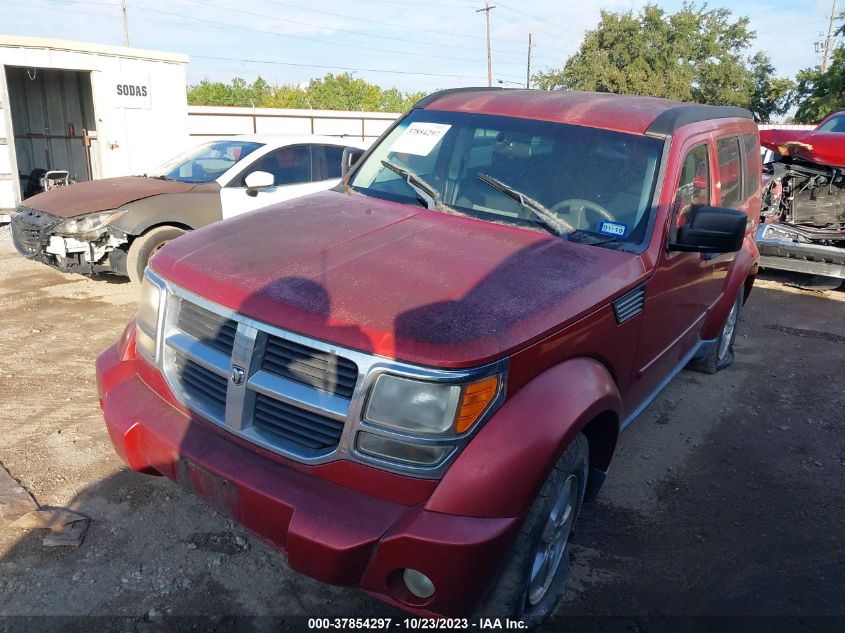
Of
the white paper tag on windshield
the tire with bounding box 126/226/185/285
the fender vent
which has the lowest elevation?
the tire with bounding box 126/226/185/285

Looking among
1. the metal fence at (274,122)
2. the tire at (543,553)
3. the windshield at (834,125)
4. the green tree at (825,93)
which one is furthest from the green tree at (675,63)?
the tire at (543,553)

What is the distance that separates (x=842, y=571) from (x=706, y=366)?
250cm

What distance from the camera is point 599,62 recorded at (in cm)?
4350

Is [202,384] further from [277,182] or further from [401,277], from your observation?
[277,182]

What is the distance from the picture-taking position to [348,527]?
2150 mm

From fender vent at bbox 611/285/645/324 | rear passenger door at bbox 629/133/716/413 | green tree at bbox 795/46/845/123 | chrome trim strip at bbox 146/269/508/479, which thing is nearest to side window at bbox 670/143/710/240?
rear passenger door at bbox 629/133/716/413

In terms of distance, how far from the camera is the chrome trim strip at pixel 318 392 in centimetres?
218

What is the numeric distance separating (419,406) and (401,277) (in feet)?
2.00

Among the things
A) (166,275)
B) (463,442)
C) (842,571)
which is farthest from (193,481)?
(842,571)

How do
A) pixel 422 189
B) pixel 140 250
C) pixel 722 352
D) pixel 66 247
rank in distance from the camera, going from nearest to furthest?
pixel 422 189 → pixel 722 352 → pixel 66 247 → pixel 140 250

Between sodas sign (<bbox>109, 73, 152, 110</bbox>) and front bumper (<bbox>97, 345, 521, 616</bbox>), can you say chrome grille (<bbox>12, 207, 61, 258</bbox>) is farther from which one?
sodas sign (<bbox>109, 73, 152, 110</bbox>)

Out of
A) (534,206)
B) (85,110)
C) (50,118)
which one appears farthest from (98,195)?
(85,110)

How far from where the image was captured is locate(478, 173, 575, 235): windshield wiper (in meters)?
3.24

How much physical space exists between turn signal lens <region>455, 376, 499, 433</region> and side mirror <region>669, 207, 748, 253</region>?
1.56 meters
